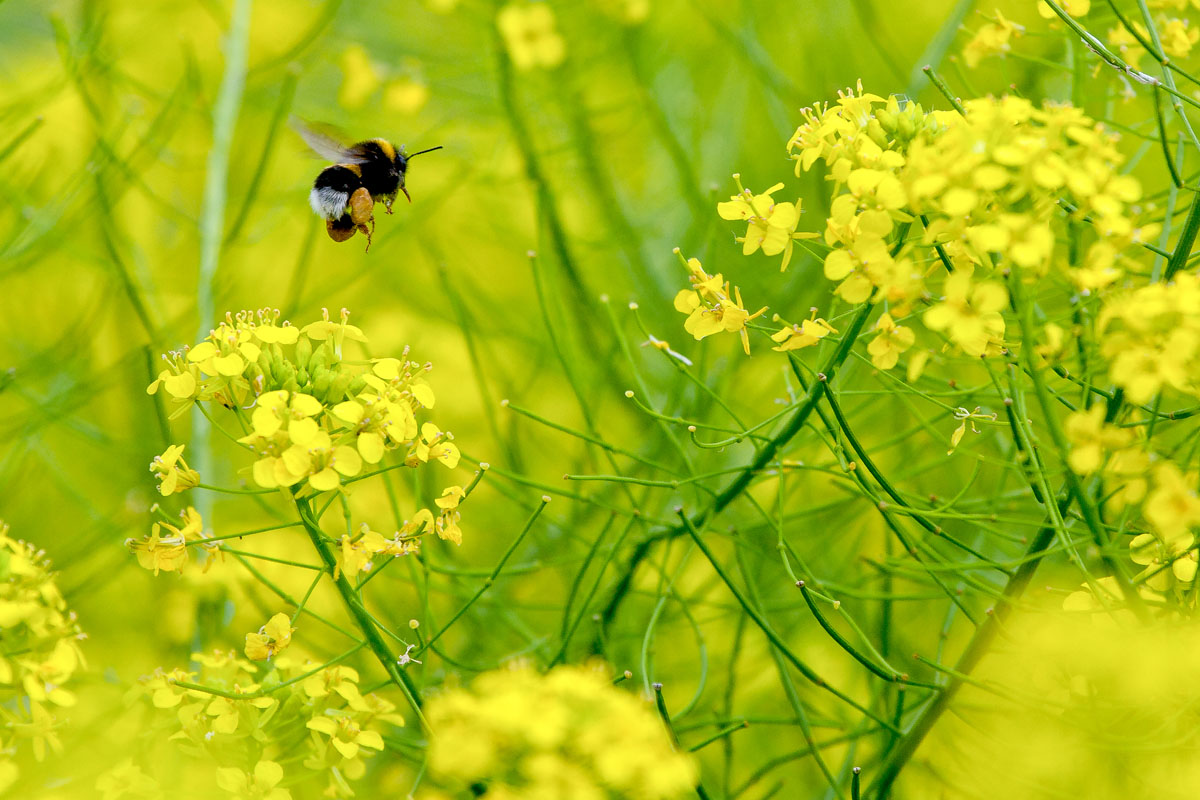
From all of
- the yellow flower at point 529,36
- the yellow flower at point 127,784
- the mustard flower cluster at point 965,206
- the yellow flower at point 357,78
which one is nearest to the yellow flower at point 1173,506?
the mustard flower cluster at point 965,206

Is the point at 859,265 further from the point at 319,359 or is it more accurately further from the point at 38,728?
the point at 38,728

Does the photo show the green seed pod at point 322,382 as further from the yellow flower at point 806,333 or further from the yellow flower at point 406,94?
the yellow flower at point 406,94

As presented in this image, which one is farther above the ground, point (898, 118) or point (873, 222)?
point (898, 118)

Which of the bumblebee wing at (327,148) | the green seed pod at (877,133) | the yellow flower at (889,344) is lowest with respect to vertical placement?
the yellow flower at (889,344)

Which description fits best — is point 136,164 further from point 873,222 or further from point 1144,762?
point 1144,762

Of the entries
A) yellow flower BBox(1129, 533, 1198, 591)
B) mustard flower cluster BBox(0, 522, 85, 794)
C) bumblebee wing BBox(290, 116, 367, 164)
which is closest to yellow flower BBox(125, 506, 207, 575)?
mustard flower cluster BBox(0, 522, 85, 794)

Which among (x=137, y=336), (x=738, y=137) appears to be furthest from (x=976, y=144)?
(x=137, y=336)

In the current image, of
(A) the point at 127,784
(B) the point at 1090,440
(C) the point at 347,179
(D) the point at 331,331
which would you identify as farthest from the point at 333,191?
(B) the point at 1090,440
